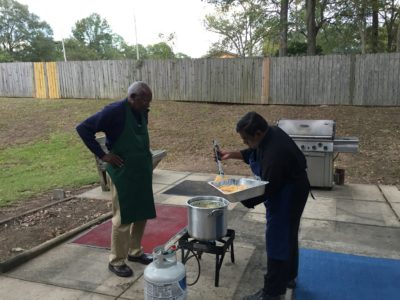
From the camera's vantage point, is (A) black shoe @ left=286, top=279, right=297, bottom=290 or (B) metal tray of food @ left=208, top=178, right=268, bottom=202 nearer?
(B) metal tray of food @ left=208, top=178, right=268, bottom=202

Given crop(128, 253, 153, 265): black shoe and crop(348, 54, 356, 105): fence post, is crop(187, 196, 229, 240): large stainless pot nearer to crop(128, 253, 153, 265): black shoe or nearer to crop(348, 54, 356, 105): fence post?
crop(128, 253, 153, 265): black shoe

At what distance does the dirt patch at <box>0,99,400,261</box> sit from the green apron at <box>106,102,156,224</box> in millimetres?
1654

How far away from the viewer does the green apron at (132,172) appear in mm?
3398

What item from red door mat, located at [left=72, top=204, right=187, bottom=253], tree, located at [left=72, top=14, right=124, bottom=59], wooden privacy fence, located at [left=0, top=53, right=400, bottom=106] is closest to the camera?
red door mat, located at [left=72, top=204, right=187, bottom=253]

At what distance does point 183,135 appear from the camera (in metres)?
11.7

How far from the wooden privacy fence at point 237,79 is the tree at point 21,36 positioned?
40.4 metres

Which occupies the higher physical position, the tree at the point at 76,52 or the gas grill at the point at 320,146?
the tree at the point at 76,52

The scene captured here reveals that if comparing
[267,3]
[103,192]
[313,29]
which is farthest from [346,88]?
[103,192]

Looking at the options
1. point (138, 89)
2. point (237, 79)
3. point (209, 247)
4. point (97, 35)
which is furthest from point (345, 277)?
point (97, 35)

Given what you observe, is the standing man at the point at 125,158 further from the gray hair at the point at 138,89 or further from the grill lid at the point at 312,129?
the grill lid at the point at 312,129

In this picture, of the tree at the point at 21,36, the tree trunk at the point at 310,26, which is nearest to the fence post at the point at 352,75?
the tree trunk at the point at 310,26

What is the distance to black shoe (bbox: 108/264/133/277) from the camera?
11.6 ft

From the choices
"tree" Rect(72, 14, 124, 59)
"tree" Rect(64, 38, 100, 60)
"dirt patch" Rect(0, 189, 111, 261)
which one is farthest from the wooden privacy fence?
"tree" Rect(72, 14, 124, 59)

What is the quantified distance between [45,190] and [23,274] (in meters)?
3.56
